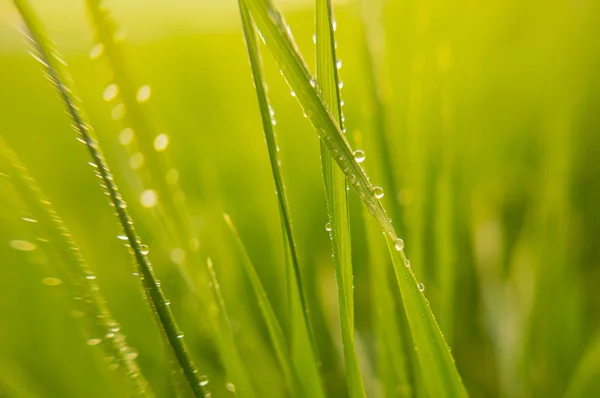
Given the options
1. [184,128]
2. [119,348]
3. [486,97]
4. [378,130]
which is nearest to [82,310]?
[119,348]

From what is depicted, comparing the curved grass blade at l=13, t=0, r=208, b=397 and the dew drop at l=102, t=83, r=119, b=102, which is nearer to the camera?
the curved grass blade at l=13, t=0, r=208, b=397

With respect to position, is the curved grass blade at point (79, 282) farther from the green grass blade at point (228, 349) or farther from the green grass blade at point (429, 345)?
the green grass blade at point (429, 345)

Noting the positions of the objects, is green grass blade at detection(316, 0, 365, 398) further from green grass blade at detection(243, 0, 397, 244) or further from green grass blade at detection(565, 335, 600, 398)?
green grass blade at detection(565, 335, 600, 398)

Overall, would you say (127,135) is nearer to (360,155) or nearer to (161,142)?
(161,142)

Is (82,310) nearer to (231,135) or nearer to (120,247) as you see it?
(120,247)

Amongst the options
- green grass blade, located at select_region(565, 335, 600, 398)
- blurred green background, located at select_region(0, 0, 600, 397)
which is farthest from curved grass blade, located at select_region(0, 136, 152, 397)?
green grass blade, located at select_region(565, 335, 600, 398)

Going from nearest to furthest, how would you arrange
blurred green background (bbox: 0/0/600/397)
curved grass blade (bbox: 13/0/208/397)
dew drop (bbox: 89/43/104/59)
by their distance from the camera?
1. curved grass blade (bbox: 13/0/208/397)
2. dew drop (bbox: 89/43/104/59)
3. blurred green background (bbox: 0/0/600/397)

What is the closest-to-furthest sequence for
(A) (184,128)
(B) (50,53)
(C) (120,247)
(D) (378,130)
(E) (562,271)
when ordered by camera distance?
(B) (50,53) < (D) (378,130) < (E) (562,271) < (C) (120,247) < (A) (184,128)

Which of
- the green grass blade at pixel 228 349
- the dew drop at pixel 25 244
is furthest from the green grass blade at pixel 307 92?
the dew drop at pixel 25 244
